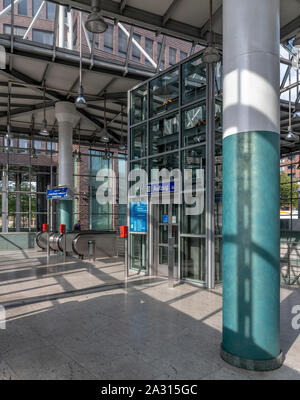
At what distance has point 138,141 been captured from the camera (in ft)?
34.7

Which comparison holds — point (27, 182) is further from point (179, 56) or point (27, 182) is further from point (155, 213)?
point (155, 213)

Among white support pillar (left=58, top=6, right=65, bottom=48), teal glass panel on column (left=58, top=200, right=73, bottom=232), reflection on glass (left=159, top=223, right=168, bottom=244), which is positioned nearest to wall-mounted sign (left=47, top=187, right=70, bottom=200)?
teal glass panel on column (left=58, top=200, right=73, bottom=232)

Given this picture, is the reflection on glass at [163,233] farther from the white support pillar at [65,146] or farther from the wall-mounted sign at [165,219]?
the white support pillar at [65,146]

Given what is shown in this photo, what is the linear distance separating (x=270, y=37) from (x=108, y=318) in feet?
16.3

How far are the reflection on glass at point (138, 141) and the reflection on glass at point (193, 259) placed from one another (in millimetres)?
3394

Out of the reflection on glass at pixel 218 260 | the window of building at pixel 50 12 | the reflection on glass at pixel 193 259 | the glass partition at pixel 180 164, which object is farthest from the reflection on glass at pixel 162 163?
the window of building at pixel 50 12

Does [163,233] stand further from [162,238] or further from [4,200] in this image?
[4,200]

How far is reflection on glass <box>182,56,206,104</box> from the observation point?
8.34 metres

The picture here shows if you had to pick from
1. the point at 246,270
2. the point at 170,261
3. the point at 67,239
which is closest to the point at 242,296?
the point at 246,270

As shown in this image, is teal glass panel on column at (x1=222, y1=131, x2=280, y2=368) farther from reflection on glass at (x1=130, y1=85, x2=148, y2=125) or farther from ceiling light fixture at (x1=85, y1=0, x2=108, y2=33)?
reflection on glass at (x1=130, y1=85, x2=148, y2=125)

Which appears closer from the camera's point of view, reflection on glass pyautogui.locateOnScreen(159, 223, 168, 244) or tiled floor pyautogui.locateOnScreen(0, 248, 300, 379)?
tiled floor pyautogui.locateOnScreen(0, 248, 300, 379)

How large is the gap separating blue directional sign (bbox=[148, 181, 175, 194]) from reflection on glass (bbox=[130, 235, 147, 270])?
157 centimetres

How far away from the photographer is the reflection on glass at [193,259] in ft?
26.9
